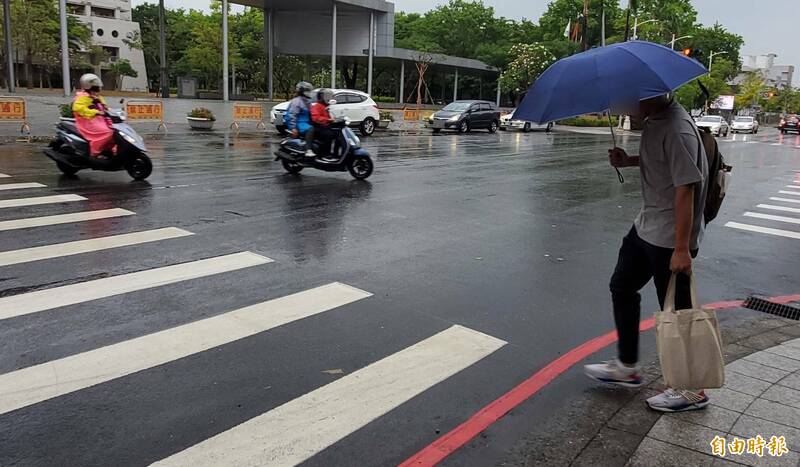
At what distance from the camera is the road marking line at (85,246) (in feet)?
20.4

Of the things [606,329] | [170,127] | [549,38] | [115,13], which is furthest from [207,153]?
[115,13]

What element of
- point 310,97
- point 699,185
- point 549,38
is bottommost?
point 699,185

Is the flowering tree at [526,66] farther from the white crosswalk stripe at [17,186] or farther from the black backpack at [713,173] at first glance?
the black backpack at [713,173]

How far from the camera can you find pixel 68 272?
19.1 ft

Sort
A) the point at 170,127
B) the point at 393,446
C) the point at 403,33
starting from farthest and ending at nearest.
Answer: the point at 403,33 → the point at 170,127 → the point at 393,446

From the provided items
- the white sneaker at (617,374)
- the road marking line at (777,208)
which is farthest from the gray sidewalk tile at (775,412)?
the road marking line at (777,208)

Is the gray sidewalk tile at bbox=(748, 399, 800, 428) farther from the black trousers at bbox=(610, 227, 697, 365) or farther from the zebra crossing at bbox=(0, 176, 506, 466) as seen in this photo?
the zebra crossing at bbox=(0, 176, 506, 466)

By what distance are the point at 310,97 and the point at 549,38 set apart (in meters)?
61.0

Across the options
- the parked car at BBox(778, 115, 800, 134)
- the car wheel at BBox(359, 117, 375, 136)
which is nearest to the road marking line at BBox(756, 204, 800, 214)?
the car wheel at BBox(359, 117, 375, 136)

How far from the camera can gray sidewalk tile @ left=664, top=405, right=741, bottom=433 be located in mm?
3502

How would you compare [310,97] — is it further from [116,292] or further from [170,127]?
[170,127]

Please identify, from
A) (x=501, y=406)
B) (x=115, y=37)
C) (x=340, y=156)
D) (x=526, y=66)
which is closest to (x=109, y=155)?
Answer: (x=340, y=156)

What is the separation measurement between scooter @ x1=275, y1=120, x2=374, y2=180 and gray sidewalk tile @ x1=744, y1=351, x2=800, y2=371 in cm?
864

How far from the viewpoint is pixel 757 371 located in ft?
14.0
